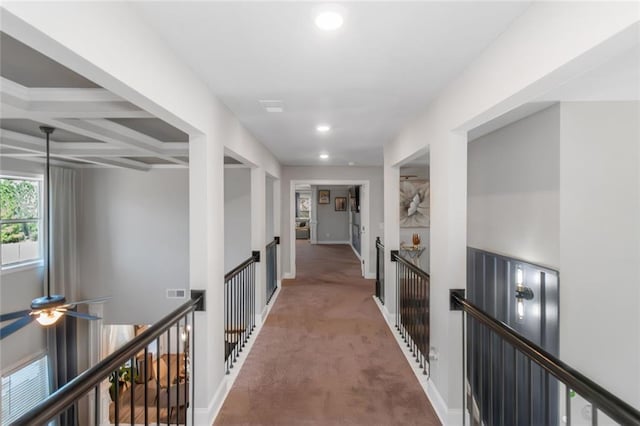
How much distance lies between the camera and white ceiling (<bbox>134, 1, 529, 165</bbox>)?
1377 millimetres

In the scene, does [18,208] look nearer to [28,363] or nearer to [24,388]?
[28,363]

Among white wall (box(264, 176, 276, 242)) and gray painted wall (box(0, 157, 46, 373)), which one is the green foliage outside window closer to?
gray painted wall (box(0, 157, 46, 373))

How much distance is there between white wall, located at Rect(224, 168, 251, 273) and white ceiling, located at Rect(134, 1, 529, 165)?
147 inches

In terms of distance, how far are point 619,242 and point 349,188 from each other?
981 cm

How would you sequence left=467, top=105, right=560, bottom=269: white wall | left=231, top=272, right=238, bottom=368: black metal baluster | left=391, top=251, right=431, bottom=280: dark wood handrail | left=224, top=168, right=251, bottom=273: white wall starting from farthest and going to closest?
left=224, top=168, right=251, bottom=273: white wall
left=231, top=272, right=238, bottom=368: black metal baluster
left=391, top=251, right=431, bottom=280: dark wood handrail
left=467, top=105, right=560, bottom=269: white wall

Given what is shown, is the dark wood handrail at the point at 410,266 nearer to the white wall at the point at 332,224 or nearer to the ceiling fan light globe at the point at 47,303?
the ceiling fan light globe at the point at 47,303

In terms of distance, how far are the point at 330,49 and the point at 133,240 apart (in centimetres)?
624

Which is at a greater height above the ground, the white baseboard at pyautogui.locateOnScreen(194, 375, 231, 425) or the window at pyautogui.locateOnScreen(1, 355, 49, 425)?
the white baseboard at pyautogui.locateOnScreen(194, 375, 231, 425)

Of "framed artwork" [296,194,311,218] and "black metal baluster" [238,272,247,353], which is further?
"framed artwork" [296,194,311,218]

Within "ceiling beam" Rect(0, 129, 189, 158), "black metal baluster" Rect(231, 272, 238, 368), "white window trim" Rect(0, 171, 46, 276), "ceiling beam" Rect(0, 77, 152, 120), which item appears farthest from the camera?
"white window trim" Rect(0, 171, 46, 276)

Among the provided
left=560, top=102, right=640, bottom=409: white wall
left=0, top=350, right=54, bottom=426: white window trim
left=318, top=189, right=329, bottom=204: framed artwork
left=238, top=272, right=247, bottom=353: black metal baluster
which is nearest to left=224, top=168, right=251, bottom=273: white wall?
left=238, top=272, right=247, bottom=353: black metal baluster

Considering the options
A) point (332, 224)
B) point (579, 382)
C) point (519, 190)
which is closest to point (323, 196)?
point (332, 224)

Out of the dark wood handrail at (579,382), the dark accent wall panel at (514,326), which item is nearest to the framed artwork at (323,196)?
the dark accent wall panel at (514,326)

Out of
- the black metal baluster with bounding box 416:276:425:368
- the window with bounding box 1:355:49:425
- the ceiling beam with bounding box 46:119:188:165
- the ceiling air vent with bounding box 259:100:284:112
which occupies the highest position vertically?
the ceiling air vent with bounding box 259:100:284:112
